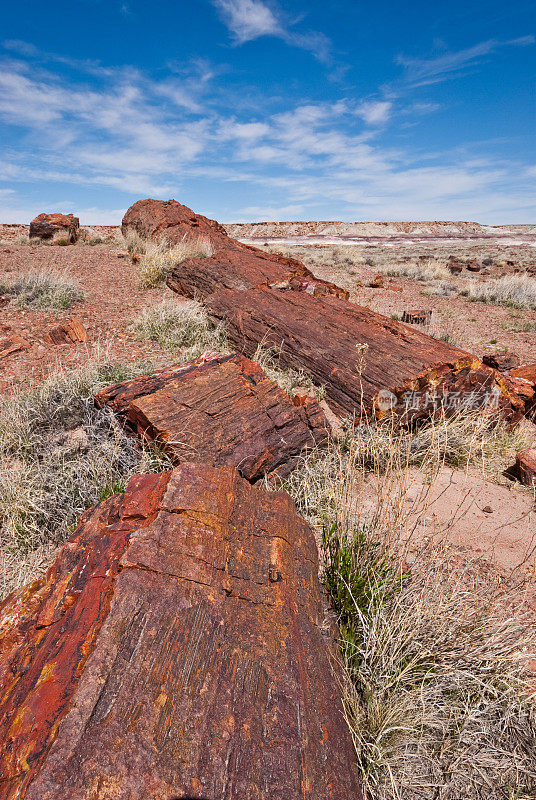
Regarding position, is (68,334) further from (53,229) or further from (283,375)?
(53,229)

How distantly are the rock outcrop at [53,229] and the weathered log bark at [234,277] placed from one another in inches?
421

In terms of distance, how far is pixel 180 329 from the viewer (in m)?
5.73

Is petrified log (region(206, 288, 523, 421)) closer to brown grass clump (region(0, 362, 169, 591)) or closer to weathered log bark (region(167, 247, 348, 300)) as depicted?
weathered log bark (region(167, 247, 348, 300))

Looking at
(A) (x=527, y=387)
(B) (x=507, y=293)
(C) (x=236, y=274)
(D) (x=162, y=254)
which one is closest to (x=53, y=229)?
(D) (x=162, y=254)

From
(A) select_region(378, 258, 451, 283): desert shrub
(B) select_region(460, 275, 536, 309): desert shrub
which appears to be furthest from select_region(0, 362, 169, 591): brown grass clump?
(A) select_region(378, 258, 451, 283): desert shrub

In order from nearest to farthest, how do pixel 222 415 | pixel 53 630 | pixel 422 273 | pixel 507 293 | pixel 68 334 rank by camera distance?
pixel 53 630 < pixel 222 415 < pixel 68 334 < pixel 507 293 < pixel 422 273

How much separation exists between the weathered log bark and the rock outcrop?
1070 centimetres

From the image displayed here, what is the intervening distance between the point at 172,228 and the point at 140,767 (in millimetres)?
11543

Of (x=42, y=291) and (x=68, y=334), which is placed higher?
(x=42, y=291)

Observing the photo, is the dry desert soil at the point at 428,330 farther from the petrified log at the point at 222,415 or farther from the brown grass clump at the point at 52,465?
the petrified log at the point at 222,415

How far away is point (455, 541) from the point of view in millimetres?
2988

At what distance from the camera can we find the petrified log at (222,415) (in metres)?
2.93

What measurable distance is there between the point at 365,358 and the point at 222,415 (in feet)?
6.46

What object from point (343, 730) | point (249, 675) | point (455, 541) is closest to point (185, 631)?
point (249, 675)
